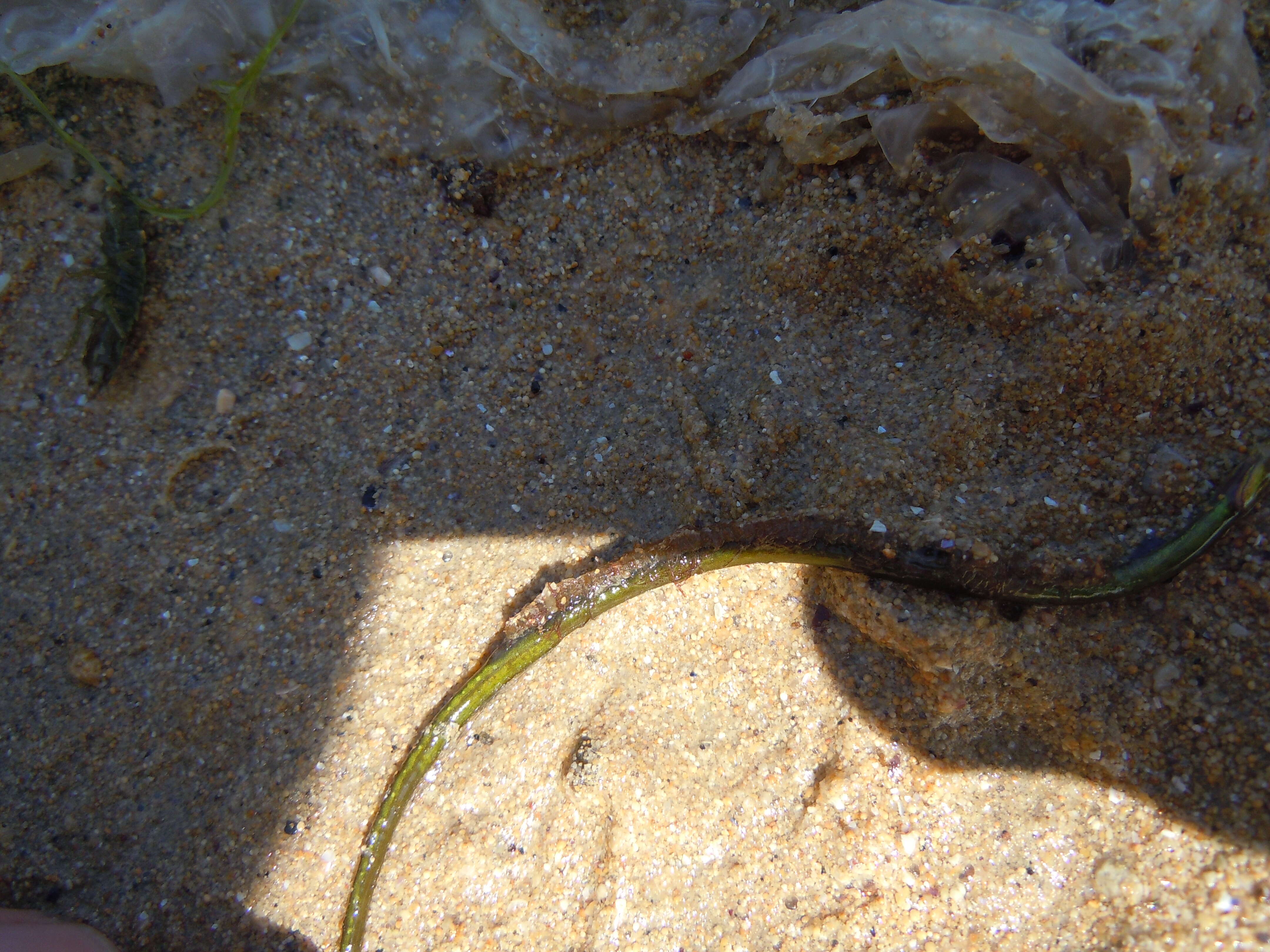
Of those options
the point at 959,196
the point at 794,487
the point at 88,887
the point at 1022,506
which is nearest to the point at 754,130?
the point at 959,196

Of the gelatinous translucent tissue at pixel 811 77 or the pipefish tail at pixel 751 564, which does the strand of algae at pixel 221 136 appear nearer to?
the gelatinous translucent tissue at pixel 811 77

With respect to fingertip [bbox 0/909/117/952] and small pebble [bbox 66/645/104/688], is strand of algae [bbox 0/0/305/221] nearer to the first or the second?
small pebble [bbox 66/645/104/688]

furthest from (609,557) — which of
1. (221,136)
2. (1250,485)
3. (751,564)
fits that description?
(221,136)

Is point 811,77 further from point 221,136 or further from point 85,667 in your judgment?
point 85,667

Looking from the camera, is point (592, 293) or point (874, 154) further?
point (592, 293)

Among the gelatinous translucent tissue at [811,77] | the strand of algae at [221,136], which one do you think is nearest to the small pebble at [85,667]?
the strand of algae at [221,136]

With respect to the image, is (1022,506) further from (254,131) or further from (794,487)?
(254,131)

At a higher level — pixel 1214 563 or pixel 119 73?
pixel 119 73

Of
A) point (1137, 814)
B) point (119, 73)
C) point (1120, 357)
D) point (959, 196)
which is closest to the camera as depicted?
point (1137, 814)
